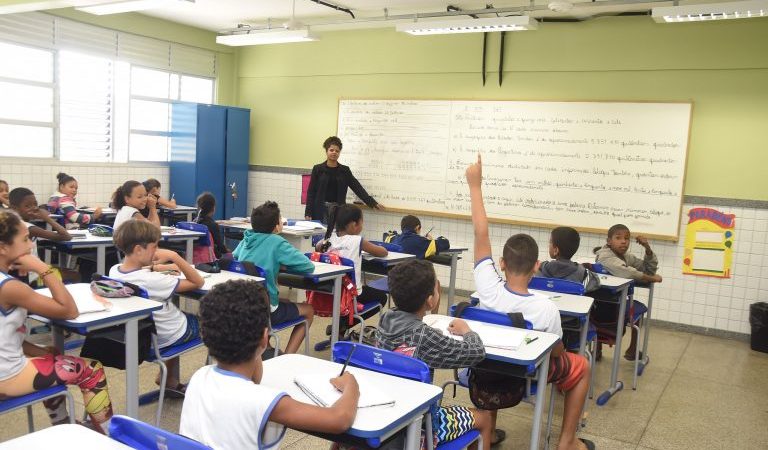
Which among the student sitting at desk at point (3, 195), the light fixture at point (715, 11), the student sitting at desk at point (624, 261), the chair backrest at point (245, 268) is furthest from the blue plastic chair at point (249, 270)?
the light fixture at point (715, 11)

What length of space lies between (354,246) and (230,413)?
9.84ft

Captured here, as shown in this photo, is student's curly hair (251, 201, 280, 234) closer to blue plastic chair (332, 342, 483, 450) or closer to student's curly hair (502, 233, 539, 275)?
student's curly hair (502, 233, 539, 275)

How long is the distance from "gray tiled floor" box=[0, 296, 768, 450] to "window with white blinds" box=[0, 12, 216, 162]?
3959mm

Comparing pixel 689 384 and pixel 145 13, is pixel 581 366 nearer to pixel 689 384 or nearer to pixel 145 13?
pixel 689 384

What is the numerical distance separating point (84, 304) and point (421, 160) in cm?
514

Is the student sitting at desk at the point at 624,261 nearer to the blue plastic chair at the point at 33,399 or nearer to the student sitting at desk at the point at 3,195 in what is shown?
the blue plastic chair at the point at 33,399

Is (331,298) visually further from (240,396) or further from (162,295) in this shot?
(240,396)

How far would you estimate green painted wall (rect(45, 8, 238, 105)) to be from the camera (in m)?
7.31

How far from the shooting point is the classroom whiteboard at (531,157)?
243 inches

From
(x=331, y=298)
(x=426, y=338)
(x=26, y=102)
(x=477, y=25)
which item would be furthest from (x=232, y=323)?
(x=26, y=102)

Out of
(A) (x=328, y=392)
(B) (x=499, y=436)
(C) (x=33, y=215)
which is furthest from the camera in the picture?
(C) (x=33, y=215)

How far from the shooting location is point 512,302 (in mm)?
2939

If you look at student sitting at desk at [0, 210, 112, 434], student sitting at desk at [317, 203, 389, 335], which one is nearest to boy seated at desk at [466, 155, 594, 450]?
student sitting at desk at [317, 203, 389, 335]

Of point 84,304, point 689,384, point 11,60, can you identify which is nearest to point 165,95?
point 11,60
